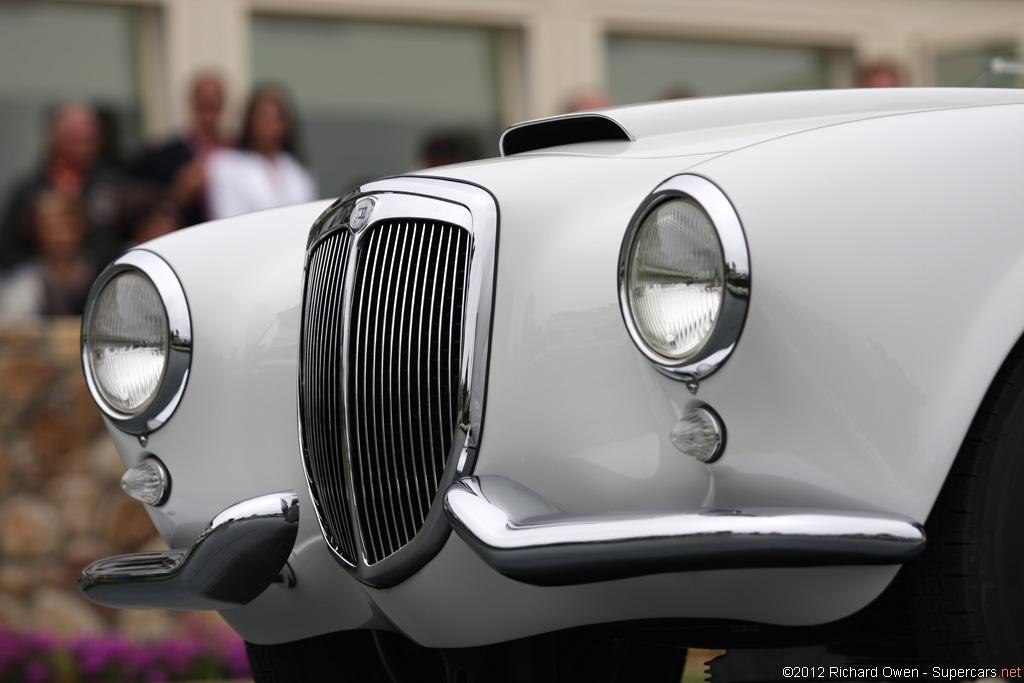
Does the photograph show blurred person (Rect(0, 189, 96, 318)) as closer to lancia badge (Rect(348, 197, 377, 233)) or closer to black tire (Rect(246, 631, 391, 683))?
black tire (Rect(246, 631, 391, 683))

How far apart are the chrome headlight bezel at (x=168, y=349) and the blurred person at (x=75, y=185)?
3362 millimetres

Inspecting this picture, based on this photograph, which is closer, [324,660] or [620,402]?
[620,402]

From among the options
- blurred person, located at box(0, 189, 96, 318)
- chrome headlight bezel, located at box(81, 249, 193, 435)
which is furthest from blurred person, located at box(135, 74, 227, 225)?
chrome headlight bezel, located at box(81, 249, 193, 435)

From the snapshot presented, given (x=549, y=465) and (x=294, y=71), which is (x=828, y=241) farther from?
(x=294, y=71)

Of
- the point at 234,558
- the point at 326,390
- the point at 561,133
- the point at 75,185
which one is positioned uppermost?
the point at 561,133

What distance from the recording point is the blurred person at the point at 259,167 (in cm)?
607

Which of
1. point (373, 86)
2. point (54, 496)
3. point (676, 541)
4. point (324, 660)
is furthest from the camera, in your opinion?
point (373, 86)

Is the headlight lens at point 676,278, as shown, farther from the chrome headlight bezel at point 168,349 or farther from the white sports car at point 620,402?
the chrome headlight bezel at point 168,349

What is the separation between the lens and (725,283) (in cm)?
183

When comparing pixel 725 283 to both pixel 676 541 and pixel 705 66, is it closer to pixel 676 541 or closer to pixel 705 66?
pixel 676 541

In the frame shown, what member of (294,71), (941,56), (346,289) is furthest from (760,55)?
(346,289)

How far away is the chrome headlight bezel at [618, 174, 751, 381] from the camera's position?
1.82 metres

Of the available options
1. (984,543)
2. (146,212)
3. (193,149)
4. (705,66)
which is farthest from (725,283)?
(705,66)

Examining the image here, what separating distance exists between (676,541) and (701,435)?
18 cm
